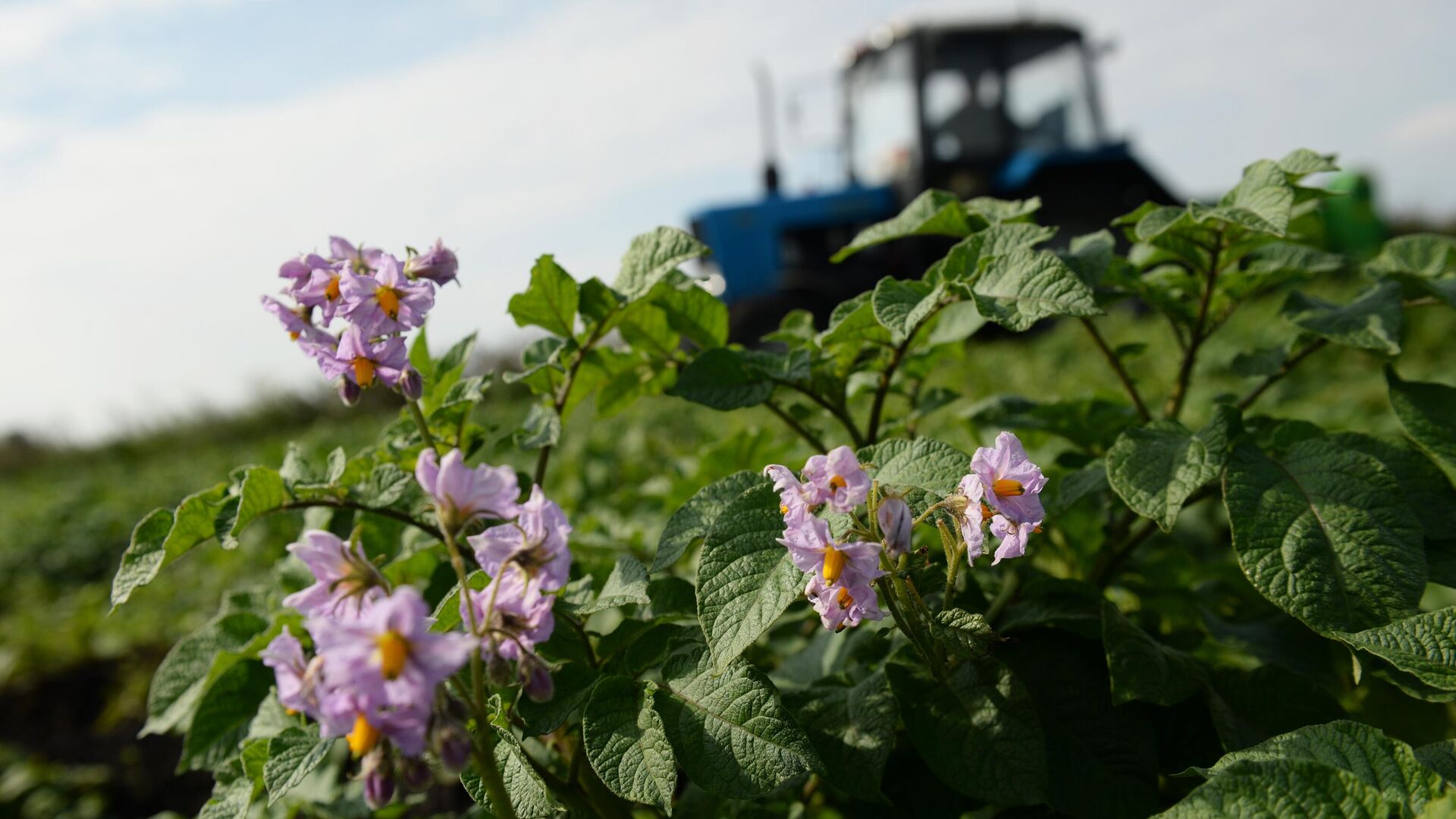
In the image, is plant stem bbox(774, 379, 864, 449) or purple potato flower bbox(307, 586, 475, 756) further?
plant stem bbox(774, 379, 864, 449)

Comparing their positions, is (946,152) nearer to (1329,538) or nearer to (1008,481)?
(1329,538)

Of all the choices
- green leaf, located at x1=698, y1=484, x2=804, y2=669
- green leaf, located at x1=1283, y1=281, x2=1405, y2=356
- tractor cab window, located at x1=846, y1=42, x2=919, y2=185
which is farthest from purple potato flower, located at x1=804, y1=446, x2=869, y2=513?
tractor cab window, located at x1=846, y1=42, x2=919, y2=185

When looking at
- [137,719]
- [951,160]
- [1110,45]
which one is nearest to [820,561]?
[137,719]

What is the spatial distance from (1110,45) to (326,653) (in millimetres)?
9965

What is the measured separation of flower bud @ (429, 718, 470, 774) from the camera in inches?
28.3

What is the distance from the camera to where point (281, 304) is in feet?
3.81

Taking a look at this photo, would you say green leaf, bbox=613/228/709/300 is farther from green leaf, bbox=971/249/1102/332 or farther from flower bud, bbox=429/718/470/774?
flower bud, bbox=429/718/470/774

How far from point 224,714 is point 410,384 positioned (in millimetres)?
617

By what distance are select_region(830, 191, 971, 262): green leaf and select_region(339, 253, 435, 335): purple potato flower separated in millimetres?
566

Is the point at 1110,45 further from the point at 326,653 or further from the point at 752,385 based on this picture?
the point at 326,653

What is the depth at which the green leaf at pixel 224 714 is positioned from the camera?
4.44ft

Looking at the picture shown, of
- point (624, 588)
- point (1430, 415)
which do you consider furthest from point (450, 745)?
point (1430, 415)

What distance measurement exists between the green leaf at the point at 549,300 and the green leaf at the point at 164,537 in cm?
43

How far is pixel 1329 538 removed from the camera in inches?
42.3
